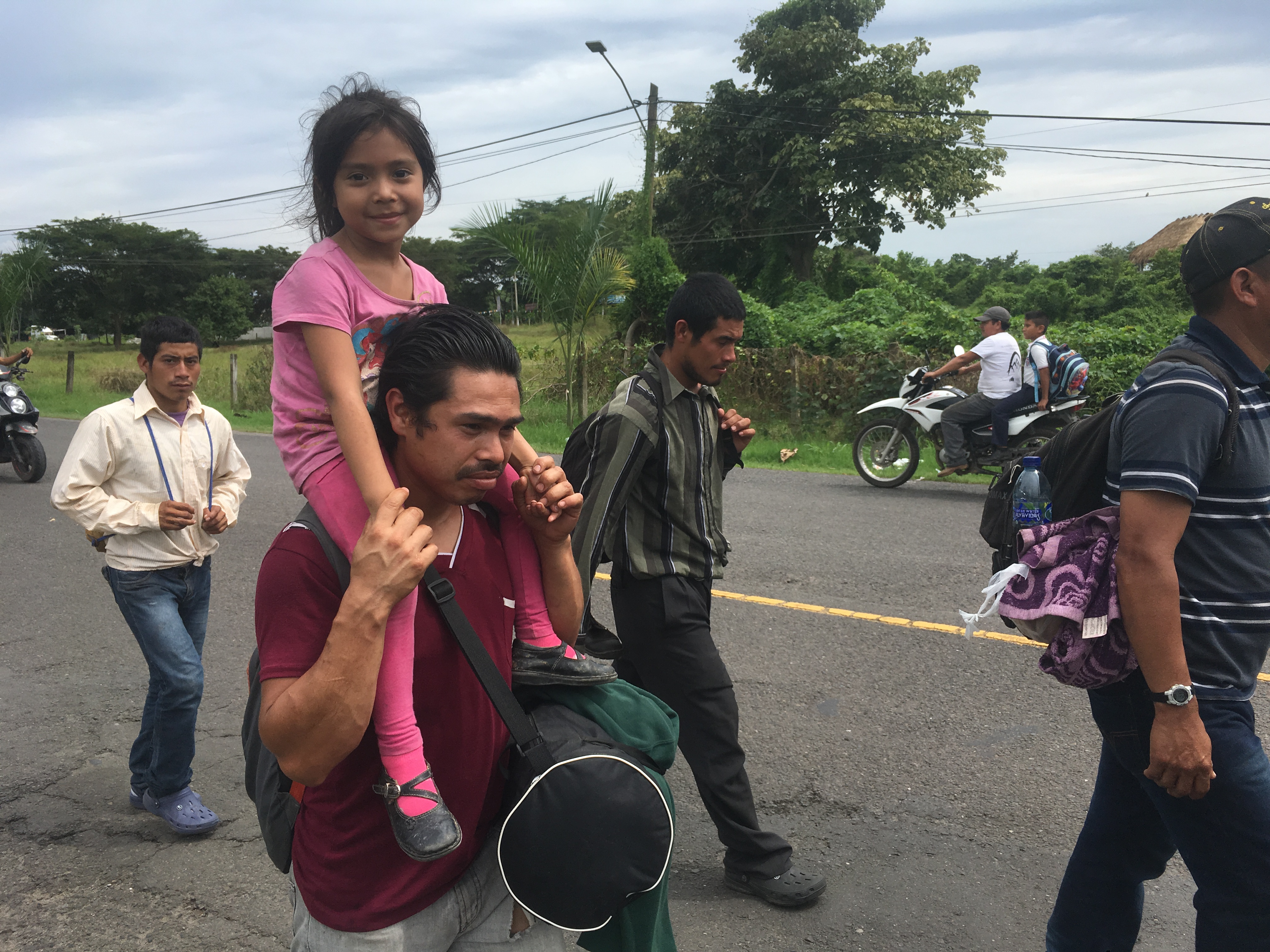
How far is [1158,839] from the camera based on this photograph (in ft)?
7.82

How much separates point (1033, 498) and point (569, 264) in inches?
504

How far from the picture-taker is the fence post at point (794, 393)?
1590 centimetres

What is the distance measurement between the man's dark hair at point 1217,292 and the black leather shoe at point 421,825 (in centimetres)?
176

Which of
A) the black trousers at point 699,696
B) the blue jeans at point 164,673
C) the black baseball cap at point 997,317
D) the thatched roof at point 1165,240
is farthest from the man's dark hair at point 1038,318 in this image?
the thatched roof at point 1165,240

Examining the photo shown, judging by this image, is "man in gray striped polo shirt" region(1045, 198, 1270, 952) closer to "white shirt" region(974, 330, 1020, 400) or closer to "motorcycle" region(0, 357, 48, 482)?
"white shirt" region(974, 330, 1020, 400)

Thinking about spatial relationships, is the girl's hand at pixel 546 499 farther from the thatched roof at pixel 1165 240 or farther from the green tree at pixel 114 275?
the green tree at pixel 114 275

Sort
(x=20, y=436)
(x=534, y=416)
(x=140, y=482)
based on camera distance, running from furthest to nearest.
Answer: (x=534, y=416) < (x=20, y=436) < (x=140, y=482)

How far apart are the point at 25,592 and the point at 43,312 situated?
210ft

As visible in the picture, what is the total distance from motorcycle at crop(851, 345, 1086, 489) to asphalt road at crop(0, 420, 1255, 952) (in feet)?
11.4

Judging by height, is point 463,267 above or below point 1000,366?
above

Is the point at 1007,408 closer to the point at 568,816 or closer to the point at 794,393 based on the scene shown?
the point at 794,393

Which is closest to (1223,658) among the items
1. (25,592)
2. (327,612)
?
(327,612)

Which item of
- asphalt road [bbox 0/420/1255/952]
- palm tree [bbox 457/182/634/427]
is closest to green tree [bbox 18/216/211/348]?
palm tree [bbox 457/182/634/427]

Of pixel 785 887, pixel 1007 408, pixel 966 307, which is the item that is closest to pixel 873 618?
pixel 785 887
